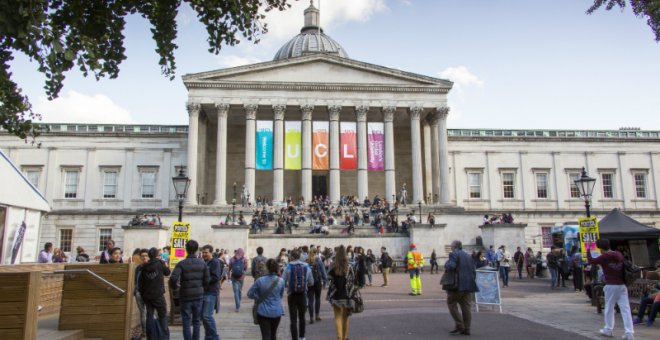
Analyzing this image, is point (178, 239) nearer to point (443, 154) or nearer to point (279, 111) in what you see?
point (279, 111)

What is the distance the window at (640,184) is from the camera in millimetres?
50031

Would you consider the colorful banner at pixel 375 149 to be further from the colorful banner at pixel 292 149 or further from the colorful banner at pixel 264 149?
the colorful banner at pixel 264 149

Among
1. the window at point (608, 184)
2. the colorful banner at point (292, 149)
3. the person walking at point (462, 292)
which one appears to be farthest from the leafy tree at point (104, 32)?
the window at point (608, 184)

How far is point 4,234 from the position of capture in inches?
726

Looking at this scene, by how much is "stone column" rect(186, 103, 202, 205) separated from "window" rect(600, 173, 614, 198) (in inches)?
1494

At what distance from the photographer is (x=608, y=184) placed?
50.1 meters

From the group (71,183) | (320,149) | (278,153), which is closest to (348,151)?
(320,149)

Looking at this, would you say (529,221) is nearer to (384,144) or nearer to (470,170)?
(470,170)

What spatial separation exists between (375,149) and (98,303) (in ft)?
111

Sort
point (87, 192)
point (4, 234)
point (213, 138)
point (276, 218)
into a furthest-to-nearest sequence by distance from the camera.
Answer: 1. point (213, 138)
2. point (87, 192)
3. point (276, 218)
4. point (4, 234)

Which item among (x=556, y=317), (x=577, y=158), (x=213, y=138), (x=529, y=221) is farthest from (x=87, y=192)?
(x=577, y=158)

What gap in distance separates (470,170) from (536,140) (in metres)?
7.16

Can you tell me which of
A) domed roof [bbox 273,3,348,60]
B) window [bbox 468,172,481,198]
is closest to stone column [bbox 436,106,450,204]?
window [bbox 468,172,481,198]

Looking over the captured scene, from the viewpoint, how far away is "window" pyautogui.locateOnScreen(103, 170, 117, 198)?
46.2 m
